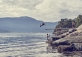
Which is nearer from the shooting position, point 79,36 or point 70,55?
point 70,55

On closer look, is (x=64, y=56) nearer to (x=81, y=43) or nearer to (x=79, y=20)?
(x=81, y=43)

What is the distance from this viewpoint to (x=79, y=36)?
8044 centimetres

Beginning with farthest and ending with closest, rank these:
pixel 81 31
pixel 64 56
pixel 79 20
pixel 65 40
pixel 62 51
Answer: pixel 79 20 < pixel 81 31 < pixel 65 40 < pixel 62 51 < pixel 64 56

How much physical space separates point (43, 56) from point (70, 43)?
1705 centimetres

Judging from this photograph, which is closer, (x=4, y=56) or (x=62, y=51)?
(x=4, y=56)

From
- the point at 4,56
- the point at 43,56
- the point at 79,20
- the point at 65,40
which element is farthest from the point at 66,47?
the point at 79,20

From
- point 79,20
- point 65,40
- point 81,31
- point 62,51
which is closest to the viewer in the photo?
point 62,51

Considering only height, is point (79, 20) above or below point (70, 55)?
above

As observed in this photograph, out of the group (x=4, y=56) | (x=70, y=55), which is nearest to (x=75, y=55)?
(x=70, y=55)

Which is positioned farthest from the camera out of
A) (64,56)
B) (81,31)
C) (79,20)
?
(79,20)

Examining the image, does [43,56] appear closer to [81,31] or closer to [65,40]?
[65,40]

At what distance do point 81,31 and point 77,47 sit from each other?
15476 millimetres

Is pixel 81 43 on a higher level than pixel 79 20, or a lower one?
lower

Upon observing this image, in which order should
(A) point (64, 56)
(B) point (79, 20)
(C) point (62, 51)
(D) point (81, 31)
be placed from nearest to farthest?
(A) point (64, 56), (C) point (62, 51), (D) point (81, 31), (B) point (79, 20)
